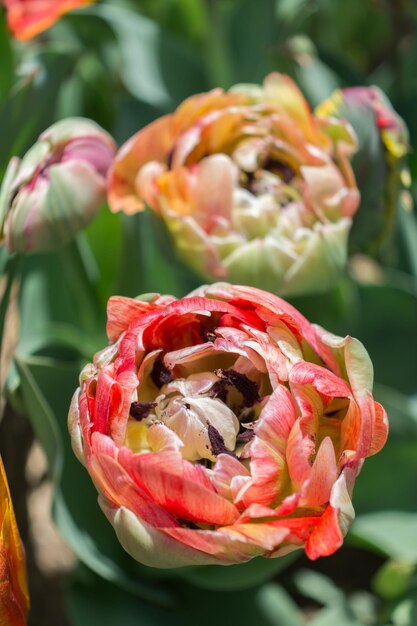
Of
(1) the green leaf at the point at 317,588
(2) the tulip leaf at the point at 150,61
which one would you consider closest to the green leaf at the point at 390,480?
(1) the green leaf at the point at 317,588

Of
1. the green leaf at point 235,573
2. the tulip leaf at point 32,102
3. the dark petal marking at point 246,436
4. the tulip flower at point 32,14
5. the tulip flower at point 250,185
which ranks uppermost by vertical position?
the tulip flower at point 32,14

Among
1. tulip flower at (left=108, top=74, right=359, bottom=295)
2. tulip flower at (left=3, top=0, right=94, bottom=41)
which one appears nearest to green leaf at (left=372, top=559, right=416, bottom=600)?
tulip flower at (left=108, top=74, right=359, bottom=295)

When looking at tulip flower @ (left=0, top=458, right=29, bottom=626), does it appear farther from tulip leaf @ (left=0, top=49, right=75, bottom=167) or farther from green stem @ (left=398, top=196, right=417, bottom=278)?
green stem @ (left=398, top=196, right=417, bottom=278)

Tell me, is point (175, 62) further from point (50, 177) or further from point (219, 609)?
point (219, 609)

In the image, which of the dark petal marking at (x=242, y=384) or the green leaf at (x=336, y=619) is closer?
the dark petal marking at (x=242, y=384)

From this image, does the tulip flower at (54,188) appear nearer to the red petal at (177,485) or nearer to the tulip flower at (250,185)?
the tulip flower at (250,185)

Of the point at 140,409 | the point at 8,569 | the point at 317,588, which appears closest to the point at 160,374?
the point at 140,409

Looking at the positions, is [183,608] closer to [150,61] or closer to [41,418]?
[41,418]
